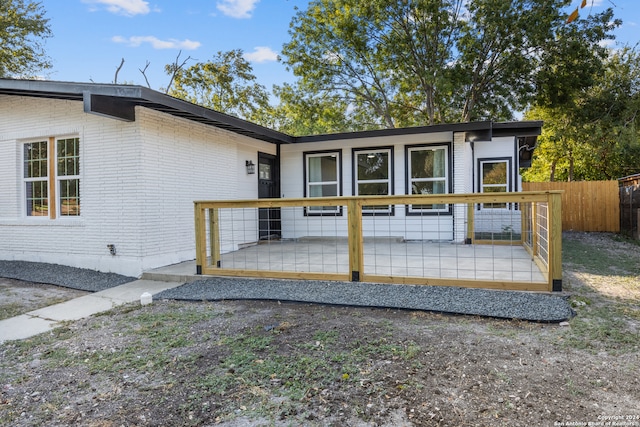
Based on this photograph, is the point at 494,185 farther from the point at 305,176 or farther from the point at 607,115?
the point at 607,115

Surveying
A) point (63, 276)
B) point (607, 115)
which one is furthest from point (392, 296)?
point (607, 115)

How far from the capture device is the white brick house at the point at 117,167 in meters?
6.13

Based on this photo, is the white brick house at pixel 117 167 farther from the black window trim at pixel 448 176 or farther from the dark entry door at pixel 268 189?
the dark entry door at pixel 268 189

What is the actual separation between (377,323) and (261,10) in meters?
13.8

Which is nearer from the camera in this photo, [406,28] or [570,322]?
[570,322]

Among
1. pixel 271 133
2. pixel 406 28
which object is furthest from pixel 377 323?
pixel 406 28

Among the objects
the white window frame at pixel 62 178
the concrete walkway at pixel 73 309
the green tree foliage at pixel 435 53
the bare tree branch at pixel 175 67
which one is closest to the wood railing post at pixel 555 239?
the concrete walkway at pixel 73 309

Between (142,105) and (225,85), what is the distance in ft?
52.3

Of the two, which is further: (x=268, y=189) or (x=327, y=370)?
(x=268, y=189)

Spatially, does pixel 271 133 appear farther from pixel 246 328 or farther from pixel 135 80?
pixel 135 80

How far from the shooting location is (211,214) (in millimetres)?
5770

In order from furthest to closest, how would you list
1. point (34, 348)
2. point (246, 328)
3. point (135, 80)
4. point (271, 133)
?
1. point (135, 80)
2. point (271, 133)
3. point (246, 328)
4. point (34, 348)

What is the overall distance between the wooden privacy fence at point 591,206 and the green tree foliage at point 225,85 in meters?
14.5

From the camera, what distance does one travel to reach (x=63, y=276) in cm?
602
